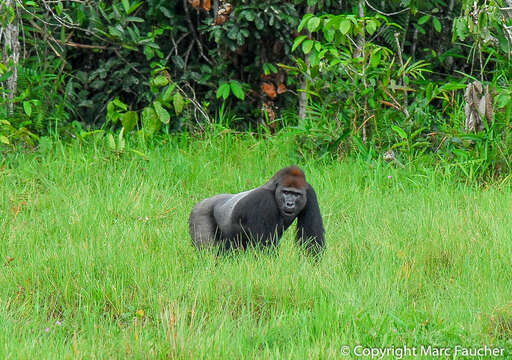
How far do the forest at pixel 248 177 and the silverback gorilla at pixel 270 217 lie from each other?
82mm

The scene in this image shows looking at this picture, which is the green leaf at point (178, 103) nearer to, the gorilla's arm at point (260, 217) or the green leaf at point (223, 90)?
the green leaf at point (223, 90)

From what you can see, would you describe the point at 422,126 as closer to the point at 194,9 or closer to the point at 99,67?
the point at 194,9

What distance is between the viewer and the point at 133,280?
4.06m

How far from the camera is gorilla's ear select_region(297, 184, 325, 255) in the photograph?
14.9ft

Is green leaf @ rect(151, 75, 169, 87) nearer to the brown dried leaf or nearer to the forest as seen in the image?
the forest

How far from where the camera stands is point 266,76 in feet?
25.3

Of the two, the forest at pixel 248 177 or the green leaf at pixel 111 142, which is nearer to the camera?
the forest at pixel 248 177

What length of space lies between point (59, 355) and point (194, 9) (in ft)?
17.4

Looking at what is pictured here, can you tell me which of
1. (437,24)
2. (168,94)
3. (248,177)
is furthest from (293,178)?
(437,24)

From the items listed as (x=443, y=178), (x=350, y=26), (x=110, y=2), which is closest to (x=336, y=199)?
(x=443, y=178)

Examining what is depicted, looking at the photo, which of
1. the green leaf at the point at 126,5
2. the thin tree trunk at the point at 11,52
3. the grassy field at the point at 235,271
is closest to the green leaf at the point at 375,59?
the grassy field at the point at 235,271

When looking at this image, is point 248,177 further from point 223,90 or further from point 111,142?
point 223,90

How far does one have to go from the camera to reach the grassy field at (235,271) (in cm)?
337

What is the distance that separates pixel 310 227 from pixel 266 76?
342 cm
